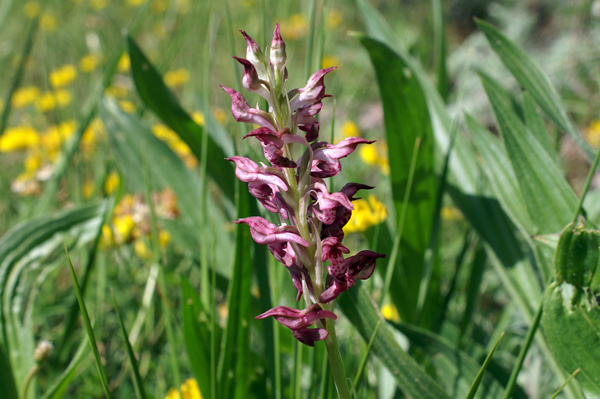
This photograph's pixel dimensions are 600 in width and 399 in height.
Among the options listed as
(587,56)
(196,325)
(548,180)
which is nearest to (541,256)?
(548,180)

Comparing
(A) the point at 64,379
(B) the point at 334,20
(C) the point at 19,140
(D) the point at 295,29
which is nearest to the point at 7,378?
(A) the point at 64,379

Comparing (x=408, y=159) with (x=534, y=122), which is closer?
(x=534, y=122)

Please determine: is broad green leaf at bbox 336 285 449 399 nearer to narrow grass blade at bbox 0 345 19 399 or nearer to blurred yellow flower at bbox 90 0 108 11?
narrow grass blade at bbox 0 345 19 399

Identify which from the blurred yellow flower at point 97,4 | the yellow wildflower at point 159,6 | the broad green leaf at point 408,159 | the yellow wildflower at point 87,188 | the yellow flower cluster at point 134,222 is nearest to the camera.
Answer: the broad green leaf at point 408,159

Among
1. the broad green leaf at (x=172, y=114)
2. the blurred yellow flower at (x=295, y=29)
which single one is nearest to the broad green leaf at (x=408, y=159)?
the broad green leaf at (x=172, y=114)

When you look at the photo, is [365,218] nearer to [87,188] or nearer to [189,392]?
[189,392]

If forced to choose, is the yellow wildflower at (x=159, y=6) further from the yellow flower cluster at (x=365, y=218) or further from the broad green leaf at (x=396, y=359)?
the broad green leaf at (x=396, y=359)
